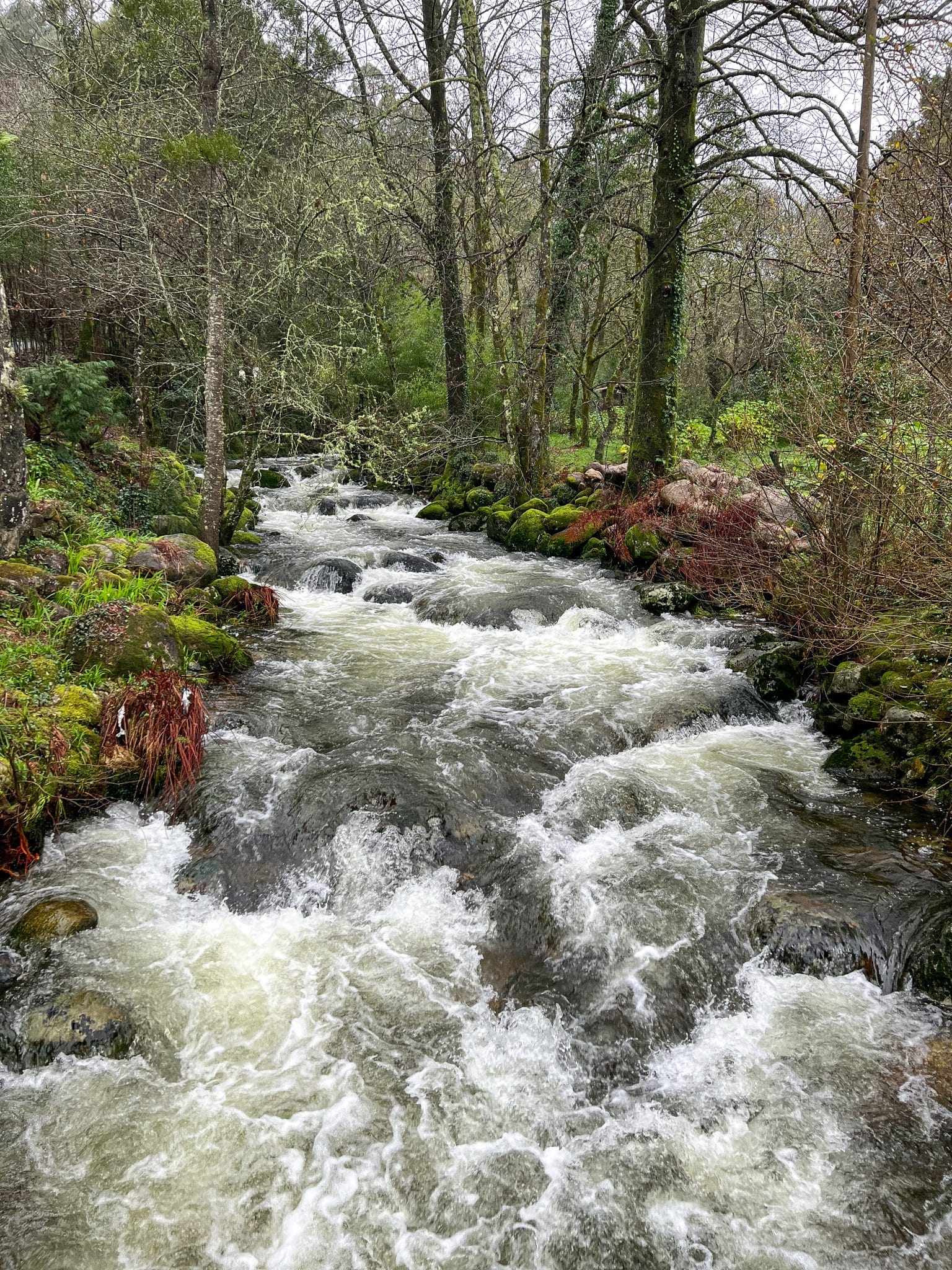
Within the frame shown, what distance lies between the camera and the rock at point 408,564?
41.7ft

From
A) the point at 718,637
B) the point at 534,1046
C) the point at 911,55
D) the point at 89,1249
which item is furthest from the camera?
the point at 718,637

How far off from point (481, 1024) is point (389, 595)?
7.88m

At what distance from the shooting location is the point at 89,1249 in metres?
3.04

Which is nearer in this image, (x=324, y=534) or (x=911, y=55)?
(x=911, y=55)

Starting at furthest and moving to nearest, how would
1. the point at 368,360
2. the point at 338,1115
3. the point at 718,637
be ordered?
1. the point at 368,360
2. the point at 718,637
3. the point at 338,1115

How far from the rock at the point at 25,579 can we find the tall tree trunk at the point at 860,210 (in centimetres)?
832

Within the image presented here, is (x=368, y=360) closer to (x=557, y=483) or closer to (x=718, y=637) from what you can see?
(x=557, y=483)

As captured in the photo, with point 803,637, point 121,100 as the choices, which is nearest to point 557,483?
point 803,637

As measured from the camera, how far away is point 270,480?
19.2 meters

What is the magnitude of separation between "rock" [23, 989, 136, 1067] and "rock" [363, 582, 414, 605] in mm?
7755

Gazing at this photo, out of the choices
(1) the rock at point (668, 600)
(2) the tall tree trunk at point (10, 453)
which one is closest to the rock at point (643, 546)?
(1) the rock at point (668, 600)

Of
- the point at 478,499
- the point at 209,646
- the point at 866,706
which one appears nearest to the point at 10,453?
the point at 209,646

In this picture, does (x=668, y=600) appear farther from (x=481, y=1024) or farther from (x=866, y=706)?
(x=481, y=1024)

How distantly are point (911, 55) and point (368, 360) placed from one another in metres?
15.3
